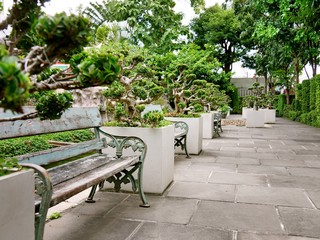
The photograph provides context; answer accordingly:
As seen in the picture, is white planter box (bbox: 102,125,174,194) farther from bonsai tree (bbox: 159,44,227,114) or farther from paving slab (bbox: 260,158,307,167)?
bonsai tree (bbox: 159,44,227,114)

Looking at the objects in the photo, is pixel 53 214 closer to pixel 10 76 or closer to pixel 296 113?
pixel 10 76

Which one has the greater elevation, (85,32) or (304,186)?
(85,32)

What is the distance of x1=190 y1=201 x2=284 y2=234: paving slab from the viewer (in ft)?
9.75

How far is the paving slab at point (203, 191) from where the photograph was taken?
3877 mm

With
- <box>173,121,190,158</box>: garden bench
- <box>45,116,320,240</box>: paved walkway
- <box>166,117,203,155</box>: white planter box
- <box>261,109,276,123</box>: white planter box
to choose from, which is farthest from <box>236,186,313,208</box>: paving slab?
<box>261,109,276,123</box>: white planter box

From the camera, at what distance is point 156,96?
4.50 meters

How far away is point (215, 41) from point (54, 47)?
2611 centimetres

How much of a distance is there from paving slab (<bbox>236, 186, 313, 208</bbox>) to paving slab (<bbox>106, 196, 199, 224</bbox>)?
2.20ft

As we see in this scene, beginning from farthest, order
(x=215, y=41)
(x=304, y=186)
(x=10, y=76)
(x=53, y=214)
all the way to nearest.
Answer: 1. (x=215, y=41)
2. (x=304, y=186)
3. (x=53, y=214)
4. (x=10, y=76)

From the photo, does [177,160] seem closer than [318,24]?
Yes

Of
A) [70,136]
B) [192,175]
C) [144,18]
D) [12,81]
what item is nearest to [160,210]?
[192,175]

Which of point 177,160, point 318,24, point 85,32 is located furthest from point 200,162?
point 318,24

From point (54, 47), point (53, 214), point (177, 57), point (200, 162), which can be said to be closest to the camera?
point (54, 47)

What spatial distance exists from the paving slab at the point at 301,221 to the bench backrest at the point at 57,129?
208 centimetres
